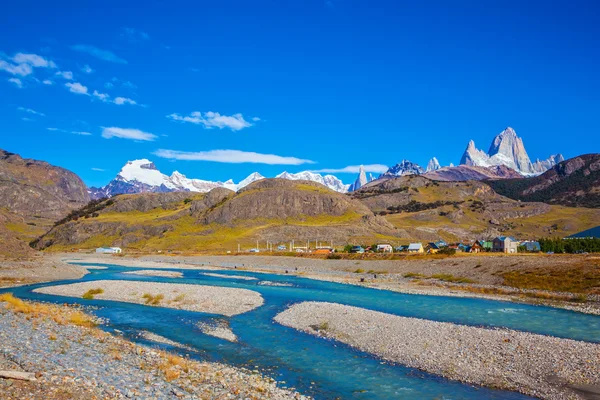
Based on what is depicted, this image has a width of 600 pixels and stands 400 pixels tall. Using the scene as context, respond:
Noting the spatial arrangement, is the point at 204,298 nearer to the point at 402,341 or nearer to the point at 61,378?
the point at 402,341

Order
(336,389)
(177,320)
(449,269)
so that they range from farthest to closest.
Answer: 1. (449,269)
2. (177,320)
3. (336,389)

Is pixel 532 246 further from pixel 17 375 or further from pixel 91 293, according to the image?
pixel 17 375

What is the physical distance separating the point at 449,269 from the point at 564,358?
208 ft

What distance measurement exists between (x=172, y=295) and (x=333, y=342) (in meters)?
30.4

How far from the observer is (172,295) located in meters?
56.0

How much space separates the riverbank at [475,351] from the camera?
23.4 meters

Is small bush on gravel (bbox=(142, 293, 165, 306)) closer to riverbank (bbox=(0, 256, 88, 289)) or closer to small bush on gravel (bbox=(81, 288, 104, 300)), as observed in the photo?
small bush on gravel (bbox=(81, 288, 104, 300))

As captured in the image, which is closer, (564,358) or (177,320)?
(564,358)

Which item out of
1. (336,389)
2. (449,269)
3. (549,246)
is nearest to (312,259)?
(449,269)

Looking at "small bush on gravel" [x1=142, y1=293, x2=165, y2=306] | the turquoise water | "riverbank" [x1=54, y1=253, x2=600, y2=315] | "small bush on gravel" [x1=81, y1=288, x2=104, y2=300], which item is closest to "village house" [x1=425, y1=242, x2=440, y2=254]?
"riverbank" [x1=54, y1=253, x2=600, y2=315]

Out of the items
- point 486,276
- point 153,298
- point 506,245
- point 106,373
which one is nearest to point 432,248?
point 506,245

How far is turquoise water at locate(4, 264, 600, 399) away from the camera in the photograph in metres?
22.9

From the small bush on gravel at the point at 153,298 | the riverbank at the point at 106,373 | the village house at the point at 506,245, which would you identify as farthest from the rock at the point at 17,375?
the village house at the point at 506,245

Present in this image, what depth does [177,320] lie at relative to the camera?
1614 inches
